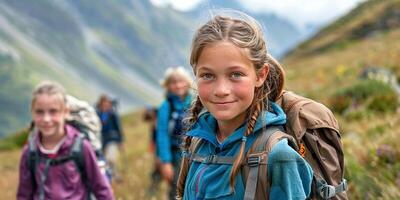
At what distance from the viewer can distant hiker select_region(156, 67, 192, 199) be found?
21.9ft

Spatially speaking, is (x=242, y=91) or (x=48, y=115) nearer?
(x=242, y=91)

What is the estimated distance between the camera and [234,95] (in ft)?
8.32

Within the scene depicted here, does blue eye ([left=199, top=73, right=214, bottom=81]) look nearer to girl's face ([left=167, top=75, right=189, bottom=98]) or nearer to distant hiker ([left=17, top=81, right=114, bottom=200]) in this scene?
distant hiker ([left=17, top=81, right=114, bottom=200])

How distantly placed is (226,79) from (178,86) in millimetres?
4301

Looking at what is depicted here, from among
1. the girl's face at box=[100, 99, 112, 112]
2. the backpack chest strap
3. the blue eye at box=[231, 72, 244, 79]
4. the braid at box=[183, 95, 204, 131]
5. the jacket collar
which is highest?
the girl's face at box=[100, 99, 112, 112]

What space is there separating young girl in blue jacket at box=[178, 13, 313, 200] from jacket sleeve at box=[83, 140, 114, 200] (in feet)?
6.76

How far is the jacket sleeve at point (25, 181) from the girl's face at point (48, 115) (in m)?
0.23

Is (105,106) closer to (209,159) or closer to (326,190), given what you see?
(209,159)

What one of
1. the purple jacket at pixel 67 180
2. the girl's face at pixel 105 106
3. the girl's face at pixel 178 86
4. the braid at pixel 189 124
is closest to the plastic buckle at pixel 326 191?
the braid at pixel 189 124

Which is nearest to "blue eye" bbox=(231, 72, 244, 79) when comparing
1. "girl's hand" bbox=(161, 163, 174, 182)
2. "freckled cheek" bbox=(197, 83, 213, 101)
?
"freckled cheek" bbox=(197, 83, 213, 101)

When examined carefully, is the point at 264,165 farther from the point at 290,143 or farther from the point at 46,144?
the point at 46,144

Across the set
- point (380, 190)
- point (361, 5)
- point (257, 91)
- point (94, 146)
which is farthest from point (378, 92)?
point (361, 5)

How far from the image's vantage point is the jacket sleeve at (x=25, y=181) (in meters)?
4.55

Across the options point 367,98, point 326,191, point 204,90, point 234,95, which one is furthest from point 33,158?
point 367,98
